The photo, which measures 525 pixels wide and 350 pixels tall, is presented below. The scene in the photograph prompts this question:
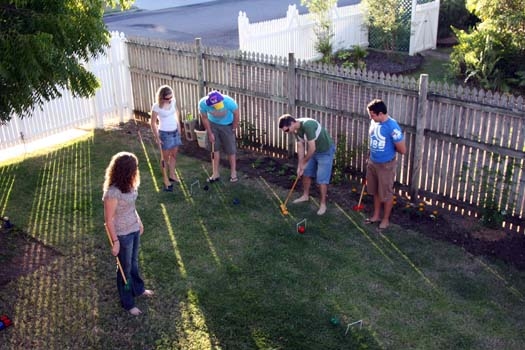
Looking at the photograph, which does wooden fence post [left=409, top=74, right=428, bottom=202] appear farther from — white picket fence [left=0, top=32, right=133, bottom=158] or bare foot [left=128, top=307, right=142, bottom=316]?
white picket fence [left=0, top=32, right=133, bottom=158]

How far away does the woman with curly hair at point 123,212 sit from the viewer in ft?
17.8

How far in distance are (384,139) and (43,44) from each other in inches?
167

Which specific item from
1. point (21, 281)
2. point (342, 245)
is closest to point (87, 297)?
point (21, 281)

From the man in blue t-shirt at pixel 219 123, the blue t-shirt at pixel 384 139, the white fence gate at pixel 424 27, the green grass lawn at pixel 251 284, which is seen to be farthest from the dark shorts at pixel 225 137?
the white fence gate at pixel 424 27

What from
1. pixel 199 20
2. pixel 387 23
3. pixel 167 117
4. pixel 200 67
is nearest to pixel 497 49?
pixel 387 23

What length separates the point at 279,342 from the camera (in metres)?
5.62

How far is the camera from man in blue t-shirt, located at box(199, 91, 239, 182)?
896 centimetres

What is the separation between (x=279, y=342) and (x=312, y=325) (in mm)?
437

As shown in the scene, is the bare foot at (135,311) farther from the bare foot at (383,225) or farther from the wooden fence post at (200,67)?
the wooden fence post at (200,67)

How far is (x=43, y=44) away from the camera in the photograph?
5633mm

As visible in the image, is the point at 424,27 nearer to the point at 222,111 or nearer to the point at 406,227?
the point at 222,111

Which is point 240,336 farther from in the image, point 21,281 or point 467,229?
point 467,229

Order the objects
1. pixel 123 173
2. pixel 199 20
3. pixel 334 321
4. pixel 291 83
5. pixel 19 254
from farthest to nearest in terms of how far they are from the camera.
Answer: pixel 199 20
pixel 291 83
pixel 19 254
pixel 334 321
pixel 123 173

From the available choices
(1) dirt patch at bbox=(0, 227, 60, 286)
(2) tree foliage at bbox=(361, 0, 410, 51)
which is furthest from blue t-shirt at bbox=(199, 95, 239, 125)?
(2) tree foliage at bbox=(361, 0, 410, 51)
